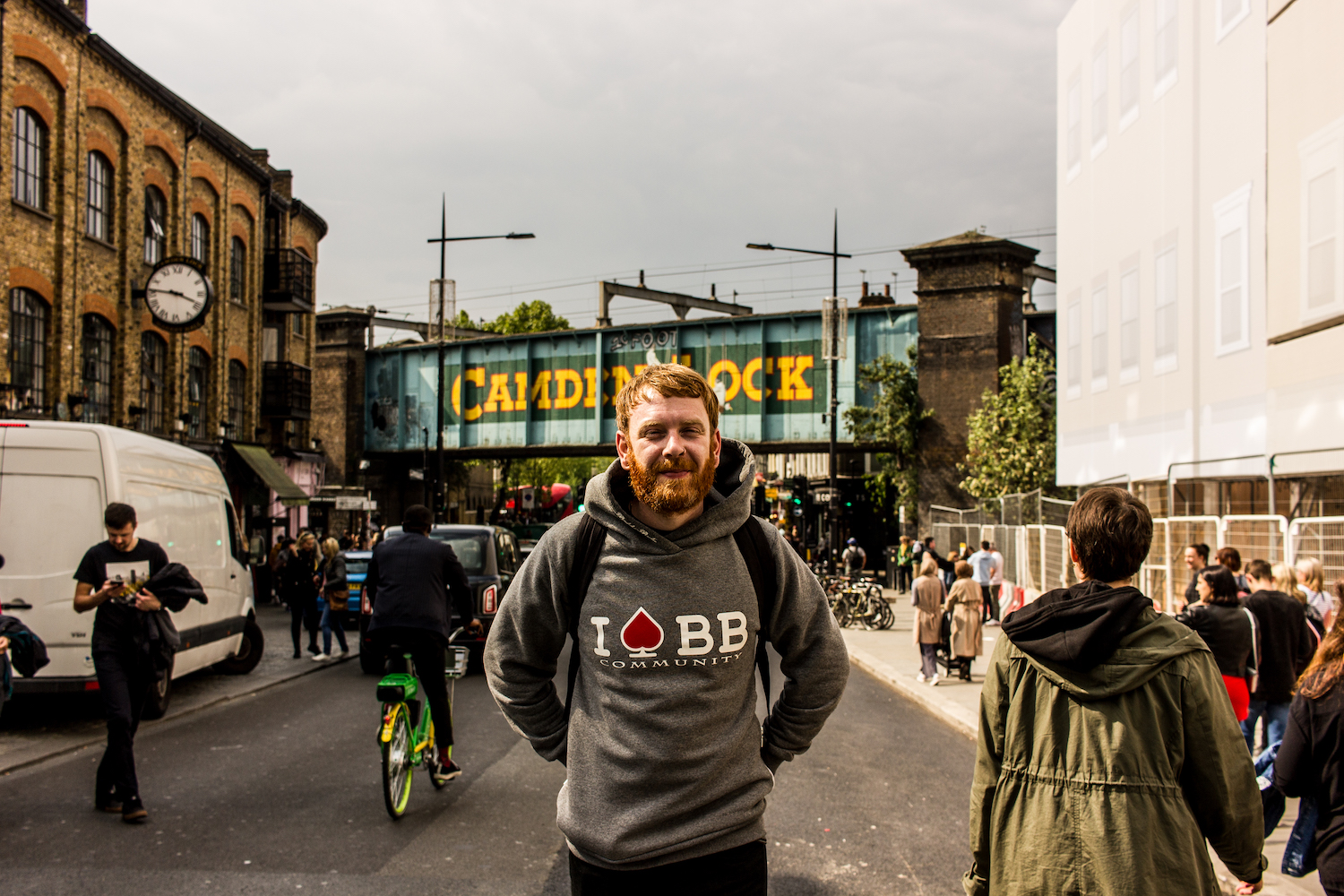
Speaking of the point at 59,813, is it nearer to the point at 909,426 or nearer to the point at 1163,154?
the point at 1163,154

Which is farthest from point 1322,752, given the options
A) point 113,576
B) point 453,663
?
point 113,576

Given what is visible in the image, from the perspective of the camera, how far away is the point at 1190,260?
613 inches

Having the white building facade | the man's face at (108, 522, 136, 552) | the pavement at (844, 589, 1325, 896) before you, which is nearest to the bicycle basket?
the man's face at (108, 522, 136, 552)

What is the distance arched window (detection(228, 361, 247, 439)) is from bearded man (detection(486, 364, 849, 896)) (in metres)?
25.9

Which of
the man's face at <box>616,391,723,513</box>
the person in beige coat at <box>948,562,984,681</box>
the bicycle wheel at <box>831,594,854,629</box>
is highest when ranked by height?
the man's face at <box>616,391,723,513</box>

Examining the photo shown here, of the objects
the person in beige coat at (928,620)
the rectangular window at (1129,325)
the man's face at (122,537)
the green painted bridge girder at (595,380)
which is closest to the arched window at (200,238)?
the green painted bridge girder at (595,380)

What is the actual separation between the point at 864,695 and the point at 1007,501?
10.5m

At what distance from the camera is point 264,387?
28.6 metres

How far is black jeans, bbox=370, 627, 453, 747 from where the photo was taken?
662cm

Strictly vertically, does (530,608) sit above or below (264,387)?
below

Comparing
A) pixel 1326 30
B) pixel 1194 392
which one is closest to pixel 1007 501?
pixel 1194 392

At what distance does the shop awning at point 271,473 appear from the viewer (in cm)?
2616

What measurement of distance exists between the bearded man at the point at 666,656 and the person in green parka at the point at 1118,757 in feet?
1.95

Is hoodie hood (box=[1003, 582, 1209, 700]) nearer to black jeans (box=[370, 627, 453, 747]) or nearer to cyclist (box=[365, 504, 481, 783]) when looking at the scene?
cyclist (box=[365, 504, 481, 783])
